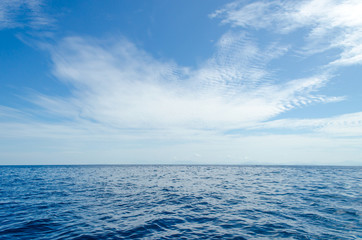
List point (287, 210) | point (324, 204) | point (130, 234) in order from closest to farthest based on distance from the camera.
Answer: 1. point (130, 234)
2. point (287, 210)
3. point (324, 204)

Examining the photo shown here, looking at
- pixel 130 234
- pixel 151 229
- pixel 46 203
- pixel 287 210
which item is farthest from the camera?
pixel 46 203

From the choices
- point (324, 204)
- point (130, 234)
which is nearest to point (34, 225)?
point (130, 234)

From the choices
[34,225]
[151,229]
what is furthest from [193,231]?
[34,225]

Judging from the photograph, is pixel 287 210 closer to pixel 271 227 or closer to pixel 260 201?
pixel 260 201

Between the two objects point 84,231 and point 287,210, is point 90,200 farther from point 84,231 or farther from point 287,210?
point 287,210

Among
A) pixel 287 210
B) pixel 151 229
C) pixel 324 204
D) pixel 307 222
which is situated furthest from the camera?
pixel 324 204

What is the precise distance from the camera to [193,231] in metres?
11.6

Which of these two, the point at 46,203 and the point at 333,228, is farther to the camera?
the point at 46,203

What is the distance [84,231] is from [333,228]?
16.3 m

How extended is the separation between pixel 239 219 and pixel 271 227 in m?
2.40

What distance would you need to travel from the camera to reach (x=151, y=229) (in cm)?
1210

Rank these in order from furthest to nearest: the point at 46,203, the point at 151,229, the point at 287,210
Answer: the point at 46,203 → the point at 287,210 → the point at 151,229

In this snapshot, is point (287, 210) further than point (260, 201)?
No

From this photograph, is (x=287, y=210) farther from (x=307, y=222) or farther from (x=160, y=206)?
(x=160, y=206)
